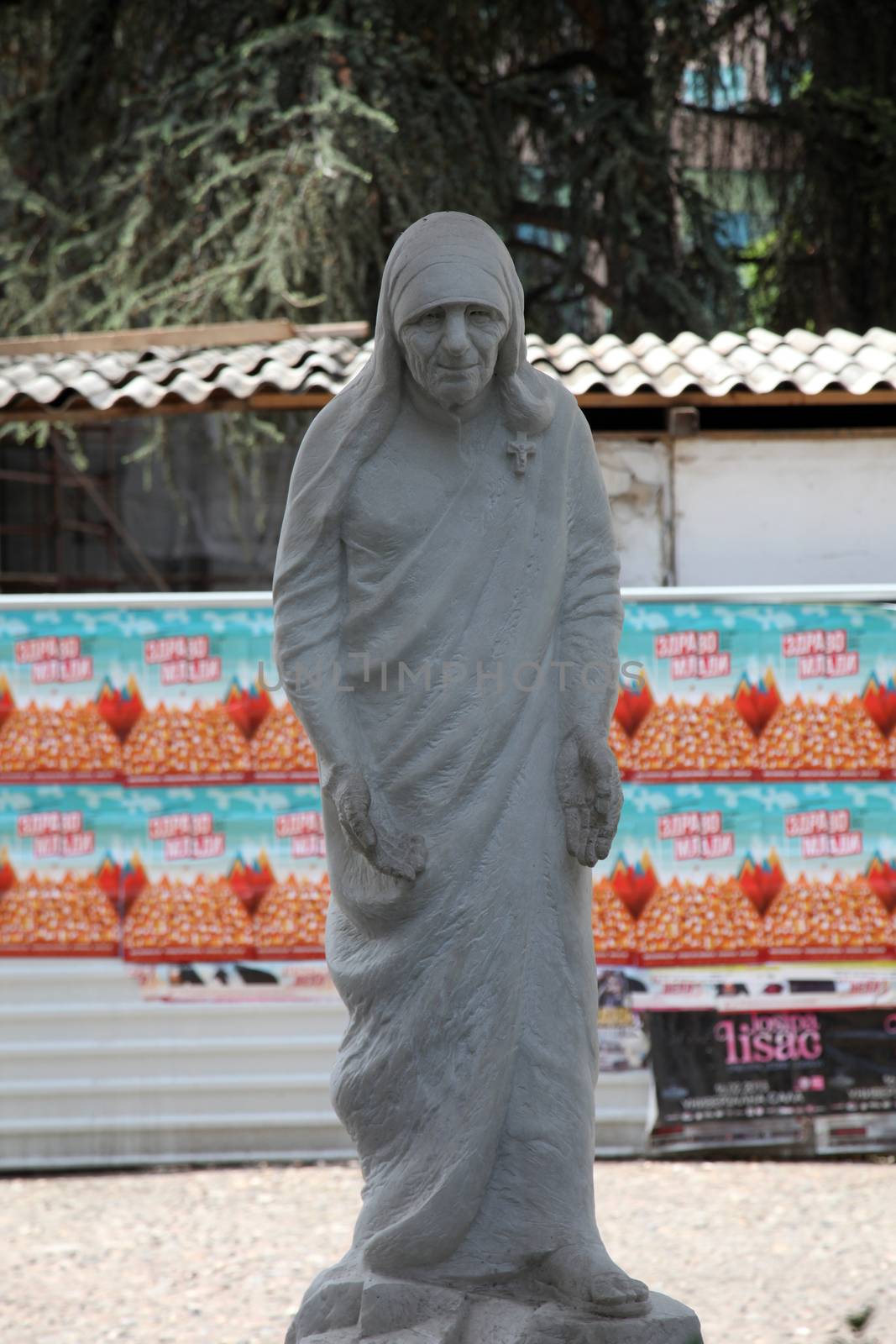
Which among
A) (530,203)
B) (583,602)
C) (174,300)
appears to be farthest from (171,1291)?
(530,203)

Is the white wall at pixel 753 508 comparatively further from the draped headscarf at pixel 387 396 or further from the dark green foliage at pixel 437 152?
the draped headscarf at pixel 387 396

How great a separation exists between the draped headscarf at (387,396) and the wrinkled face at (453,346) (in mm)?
37

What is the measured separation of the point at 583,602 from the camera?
10.8 ft

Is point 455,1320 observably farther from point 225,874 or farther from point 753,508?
point 753,508

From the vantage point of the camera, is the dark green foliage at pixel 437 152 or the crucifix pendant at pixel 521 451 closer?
the crucifix pendant at pixel 521 451

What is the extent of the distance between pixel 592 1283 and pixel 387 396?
1757mm

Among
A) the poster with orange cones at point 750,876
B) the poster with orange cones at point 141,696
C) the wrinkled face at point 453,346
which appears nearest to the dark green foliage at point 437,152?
the poster with orange cones at point 141,696

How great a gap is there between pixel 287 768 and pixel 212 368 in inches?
116

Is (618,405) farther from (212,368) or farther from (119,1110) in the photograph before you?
(119,1110)

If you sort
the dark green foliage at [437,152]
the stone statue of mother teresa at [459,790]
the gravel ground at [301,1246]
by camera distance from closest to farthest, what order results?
the stone statue of mother teresa at [459,790] → the gravel ground at [301,1246] → the dark green foliage at [437,152]

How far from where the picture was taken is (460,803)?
314 cm

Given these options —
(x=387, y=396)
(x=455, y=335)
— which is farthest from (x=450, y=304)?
(x=387, y=396)

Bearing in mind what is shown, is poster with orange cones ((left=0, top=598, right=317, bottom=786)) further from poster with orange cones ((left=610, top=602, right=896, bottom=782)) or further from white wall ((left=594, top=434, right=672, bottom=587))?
white wall ((left=594, top=434, right=672, bottom=587))

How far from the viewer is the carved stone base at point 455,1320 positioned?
2.95m
